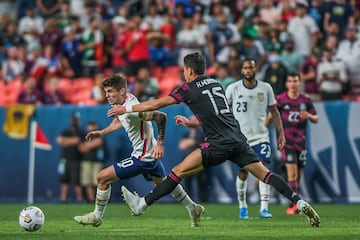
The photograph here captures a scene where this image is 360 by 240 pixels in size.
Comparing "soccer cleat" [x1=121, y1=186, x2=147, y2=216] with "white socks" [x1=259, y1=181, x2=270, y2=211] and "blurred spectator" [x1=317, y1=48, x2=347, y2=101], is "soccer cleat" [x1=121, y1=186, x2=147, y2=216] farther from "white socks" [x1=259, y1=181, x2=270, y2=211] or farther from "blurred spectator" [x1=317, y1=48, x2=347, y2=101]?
"blurred spectator" [x1=317, y1=48, x2=347, y2=101]

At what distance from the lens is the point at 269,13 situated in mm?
27125

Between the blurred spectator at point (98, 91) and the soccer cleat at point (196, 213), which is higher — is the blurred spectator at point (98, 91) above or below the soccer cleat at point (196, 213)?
above

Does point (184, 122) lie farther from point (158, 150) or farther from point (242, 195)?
point (242, 195)

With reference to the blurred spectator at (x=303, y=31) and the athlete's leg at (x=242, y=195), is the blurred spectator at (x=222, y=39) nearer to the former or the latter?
the blurred spectator at (x=303, y=31)

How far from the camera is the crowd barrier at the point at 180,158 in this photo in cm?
2322

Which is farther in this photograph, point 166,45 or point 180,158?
point 166,45

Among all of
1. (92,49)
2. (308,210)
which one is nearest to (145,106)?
(308,210)

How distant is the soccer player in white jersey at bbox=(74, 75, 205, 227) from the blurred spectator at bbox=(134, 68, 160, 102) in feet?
34.4

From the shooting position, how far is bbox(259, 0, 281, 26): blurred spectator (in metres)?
26.9

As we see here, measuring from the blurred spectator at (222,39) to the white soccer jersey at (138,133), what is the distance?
41.0 feet

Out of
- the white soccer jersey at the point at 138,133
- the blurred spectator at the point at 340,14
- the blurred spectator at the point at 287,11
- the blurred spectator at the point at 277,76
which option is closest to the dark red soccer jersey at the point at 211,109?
the white soccer jersey at the point at 138,133

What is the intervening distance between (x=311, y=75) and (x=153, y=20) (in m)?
5.98

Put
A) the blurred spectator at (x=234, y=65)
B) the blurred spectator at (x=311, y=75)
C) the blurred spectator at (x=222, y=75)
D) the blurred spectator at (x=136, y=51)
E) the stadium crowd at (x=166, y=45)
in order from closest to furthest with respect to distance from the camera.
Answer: the blurred spectator at (x=222, y=75) < the blurred spectator at (x=311, y=75) < the stadium crowd at (x=166, y=45) < the blurred spectator at (x=234, y=65) < the blurred spectator at (x=136, y=51)

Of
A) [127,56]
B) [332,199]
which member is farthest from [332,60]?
[127,56]
